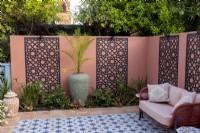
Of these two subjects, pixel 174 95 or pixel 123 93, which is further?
pixel 123 93

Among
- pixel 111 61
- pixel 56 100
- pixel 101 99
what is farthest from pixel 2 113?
pixel 111 61

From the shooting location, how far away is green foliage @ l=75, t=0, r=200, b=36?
6.77m

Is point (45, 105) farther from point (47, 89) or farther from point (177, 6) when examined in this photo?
point (177, 6)

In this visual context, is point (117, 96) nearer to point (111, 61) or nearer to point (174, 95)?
point (111, 61)

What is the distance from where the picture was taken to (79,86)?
5.98m

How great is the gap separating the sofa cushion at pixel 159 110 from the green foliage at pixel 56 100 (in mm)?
2166

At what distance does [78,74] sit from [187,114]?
10.3 ft

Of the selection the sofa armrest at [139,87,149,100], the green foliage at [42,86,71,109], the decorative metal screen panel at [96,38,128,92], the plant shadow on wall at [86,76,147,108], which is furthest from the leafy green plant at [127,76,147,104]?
the green foliage at [42,86,71,109]

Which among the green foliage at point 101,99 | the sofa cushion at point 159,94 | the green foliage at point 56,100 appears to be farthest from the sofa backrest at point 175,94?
the green foliage at point 56,100

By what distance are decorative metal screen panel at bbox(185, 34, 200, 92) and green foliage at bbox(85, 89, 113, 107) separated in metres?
2.29

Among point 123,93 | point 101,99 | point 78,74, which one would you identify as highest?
point 78,74

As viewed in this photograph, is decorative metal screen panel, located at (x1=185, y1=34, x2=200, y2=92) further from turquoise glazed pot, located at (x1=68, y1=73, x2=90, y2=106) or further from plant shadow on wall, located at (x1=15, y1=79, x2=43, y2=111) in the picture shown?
plant shadow on wall, located at (x1=15, y1=79, x2=43, y2=111)

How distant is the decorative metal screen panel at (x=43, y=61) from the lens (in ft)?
20.2

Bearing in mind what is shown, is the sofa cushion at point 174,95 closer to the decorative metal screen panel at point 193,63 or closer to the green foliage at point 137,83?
the decorative metal screen panel at point 193,63
